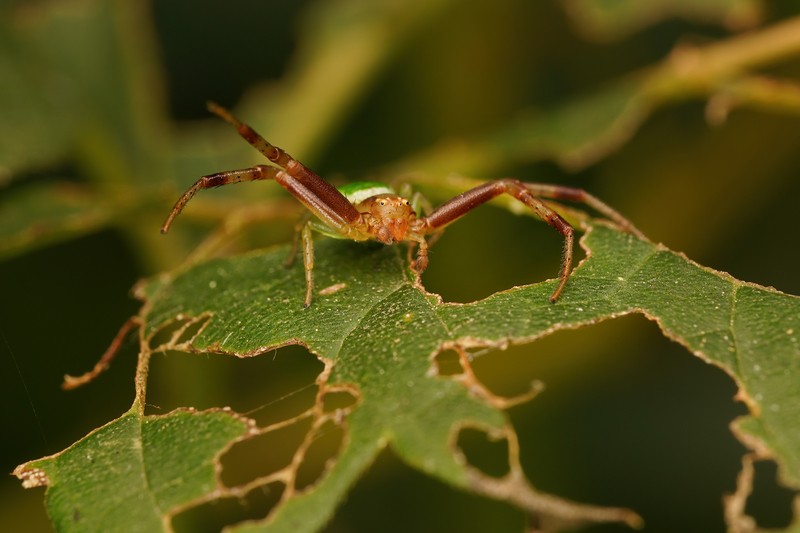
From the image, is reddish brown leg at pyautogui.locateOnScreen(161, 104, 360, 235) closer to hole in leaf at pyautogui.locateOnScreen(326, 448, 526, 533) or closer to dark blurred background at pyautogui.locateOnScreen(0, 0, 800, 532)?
dark blurred background at pyautogui.locateOnScreen(0, 0, 800, 532)

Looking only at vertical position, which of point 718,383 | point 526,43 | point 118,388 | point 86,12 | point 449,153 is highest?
point 86,12

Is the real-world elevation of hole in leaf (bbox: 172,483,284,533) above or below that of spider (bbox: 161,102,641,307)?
below

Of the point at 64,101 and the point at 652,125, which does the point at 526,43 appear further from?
the point at 64,101

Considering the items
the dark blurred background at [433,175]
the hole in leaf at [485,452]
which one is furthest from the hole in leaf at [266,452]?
the hole in leaf at [485,452]

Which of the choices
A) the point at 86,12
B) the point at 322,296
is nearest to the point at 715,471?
the point at 322,296

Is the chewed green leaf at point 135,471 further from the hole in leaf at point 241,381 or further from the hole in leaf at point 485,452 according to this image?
the hole in leaf at point 485,452

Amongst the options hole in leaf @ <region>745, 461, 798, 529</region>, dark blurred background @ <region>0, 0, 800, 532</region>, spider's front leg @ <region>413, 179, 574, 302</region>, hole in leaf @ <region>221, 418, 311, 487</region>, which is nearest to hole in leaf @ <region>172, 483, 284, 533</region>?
hole in leaf @ <region>221, 418, 311, 487</region>
